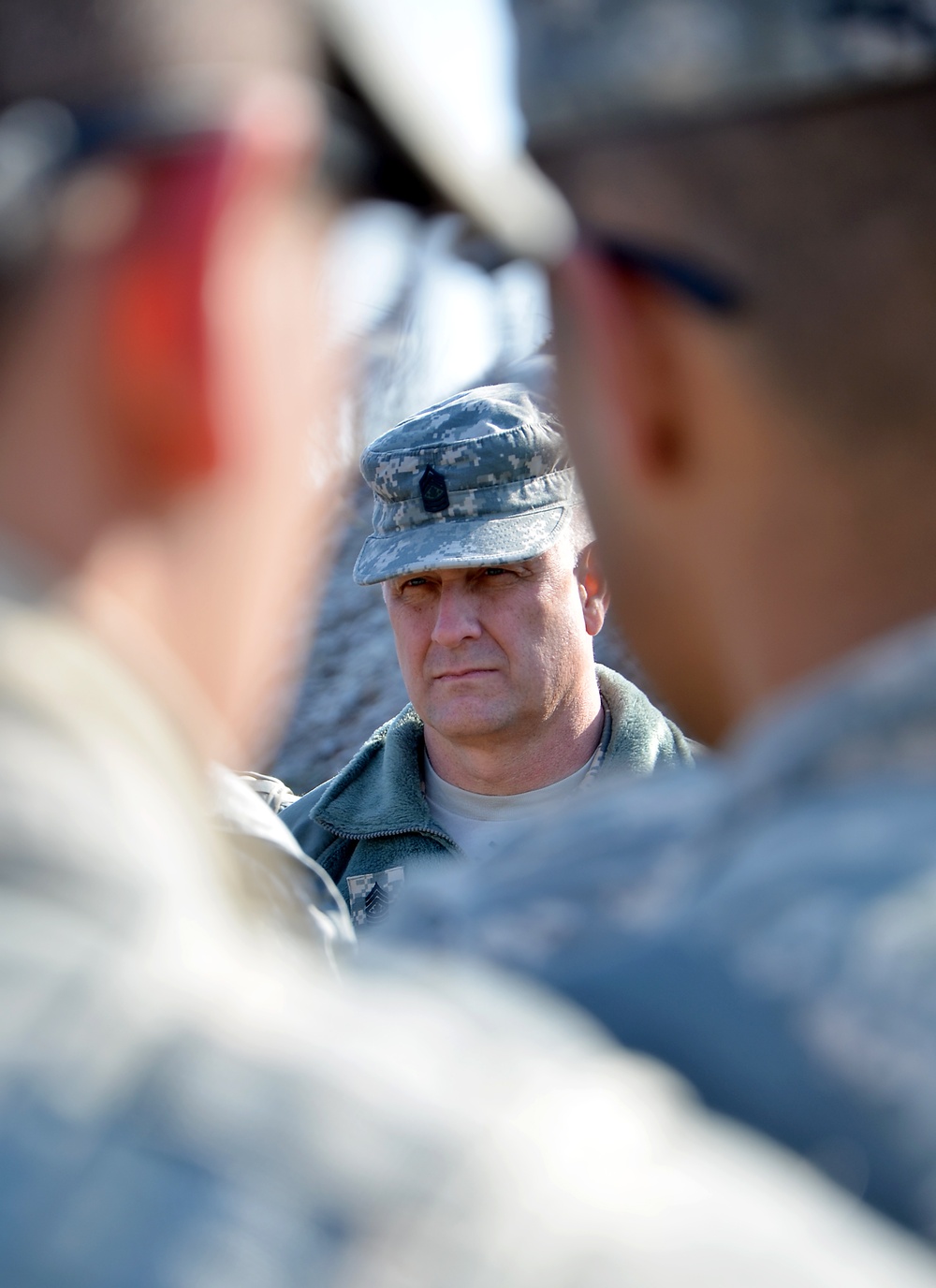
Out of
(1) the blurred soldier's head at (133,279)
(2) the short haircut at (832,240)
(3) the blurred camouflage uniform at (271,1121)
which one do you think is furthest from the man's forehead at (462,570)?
(3) the blurred camouflage uniform at (271,1121)

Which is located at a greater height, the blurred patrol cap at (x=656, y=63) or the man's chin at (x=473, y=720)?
the blurred patrol cap at (x=656, y=63)

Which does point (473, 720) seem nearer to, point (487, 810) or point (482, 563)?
point (487, 810)

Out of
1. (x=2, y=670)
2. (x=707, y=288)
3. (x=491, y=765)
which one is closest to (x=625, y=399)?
(x=707, y=288)

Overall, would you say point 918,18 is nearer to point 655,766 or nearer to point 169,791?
point 169,791

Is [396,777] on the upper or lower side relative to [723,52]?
lower

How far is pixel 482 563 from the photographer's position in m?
3.36

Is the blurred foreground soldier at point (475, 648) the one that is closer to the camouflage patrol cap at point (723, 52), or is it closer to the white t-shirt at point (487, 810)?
the white t-shirt at point (487, 810)

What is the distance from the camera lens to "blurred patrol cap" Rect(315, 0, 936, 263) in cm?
98

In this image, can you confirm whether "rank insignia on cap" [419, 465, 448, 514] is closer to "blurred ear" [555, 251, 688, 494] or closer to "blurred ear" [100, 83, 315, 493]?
"blurred ear" [555, 251, 688, 494]

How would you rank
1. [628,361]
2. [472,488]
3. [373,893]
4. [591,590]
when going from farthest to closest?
[591,590], [472,488], [373,893], [628,361]

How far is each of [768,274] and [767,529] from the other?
22cm

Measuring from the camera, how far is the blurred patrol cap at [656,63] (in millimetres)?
979

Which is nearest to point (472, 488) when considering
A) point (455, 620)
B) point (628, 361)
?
point (455, 620)

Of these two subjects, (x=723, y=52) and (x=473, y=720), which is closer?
(x=723, y=52)
